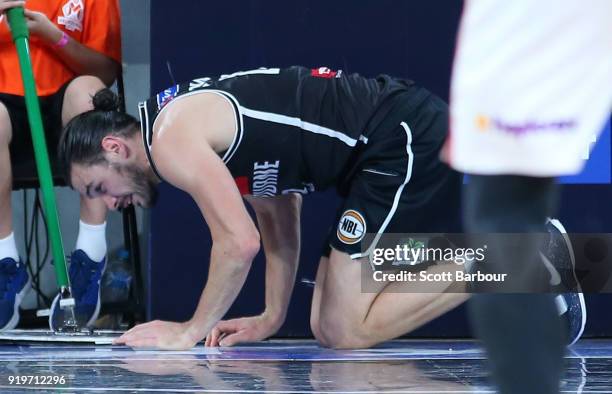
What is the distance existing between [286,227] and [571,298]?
78 centimetres

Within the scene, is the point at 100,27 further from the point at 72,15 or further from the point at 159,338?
the point at 159,338

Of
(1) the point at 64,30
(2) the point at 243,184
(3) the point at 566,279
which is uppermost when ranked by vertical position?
(1) the point at 64,30

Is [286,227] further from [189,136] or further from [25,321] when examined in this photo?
[25,321]

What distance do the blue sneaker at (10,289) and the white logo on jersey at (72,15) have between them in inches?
30.2

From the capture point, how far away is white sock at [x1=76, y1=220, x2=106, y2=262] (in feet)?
9.79

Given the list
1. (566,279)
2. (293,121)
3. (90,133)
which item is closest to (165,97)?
(90,133)

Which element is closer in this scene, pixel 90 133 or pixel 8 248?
pixel 90 133

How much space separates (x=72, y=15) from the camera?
3170 millimetres

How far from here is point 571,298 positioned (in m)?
2.58

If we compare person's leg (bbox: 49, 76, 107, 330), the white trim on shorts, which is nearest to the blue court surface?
the white trim on shorts

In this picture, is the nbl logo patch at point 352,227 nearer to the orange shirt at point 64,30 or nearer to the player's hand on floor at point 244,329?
the player's hand on floor at point 244,329

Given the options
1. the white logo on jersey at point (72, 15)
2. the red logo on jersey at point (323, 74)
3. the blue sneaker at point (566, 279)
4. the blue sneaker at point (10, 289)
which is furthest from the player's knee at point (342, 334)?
the white logo on jersey at point (72, 15)

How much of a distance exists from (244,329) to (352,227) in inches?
17.4

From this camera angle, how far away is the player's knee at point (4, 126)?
295 cm
